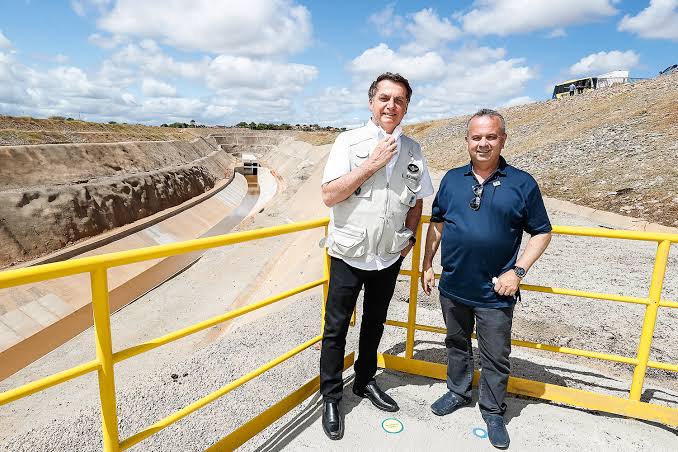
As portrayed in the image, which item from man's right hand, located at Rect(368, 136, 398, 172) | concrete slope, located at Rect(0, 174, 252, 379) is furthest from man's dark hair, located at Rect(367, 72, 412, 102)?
concrete slope, located at Rect(0, 174, 252, 379)

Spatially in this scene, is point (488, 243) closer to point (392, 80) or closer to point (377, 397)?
point (392, 80)

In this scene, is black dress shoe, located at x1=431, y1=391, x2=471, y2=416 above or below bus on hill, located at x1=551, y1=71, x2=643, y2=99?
below

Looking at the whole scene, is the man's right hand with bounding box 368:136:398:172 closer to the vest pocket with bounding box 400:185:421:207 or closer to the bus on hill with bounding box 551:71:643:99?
the vest pocket with bounding box 400:185:421:207

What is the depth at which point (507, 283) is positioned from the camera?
2801mm

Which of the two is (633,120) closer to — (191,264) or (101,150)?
(191,264)

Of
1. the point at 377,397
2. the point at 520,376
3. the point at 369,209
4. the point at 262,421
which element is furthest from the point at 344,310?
the point at 520,376

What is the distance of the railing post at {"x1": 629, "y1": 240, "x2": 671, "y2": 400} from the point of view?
2957 millimetres

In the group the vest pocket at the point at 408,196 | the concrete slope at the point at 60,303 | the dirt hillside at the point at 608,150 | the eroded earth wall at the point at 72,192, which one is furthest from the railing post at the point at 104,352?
the eroded earth wall at the point at 72,192

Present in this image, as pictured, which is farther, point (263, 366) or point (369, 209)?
point (263, 366)

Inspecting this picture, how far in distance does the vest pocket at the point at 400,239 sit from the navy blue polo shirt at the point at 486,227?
301 millimetres

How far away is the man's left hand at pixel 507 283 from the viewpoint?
9.16 feet

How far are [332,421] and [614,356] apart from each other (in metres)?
2.27

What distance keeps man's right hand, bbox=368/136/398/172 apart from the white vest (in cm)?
15

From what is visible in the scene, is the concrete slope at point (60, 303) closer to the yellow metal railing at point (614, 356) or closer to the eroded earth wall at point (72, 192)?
the eroded earth wall at point (72, 192)
